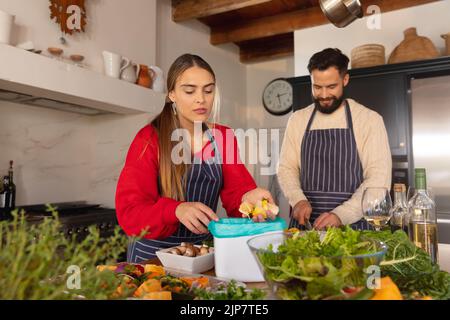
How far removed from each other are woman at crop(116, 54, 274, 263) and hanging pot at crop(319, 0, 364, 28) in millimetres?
692

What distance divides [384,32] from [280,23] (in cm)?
105

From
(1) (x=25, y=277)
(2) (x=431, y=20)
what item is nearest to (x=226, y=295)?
(1) (x=25, y=277)

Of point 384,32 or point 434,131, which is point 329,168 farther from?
point 384,32

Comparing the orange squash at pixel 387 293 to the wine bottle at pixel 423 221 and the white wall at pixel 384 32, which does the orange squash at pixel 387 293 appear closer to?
the wine bottle at pixel 423 221

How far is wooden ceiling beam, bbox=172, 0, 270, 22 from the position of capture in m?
3.18

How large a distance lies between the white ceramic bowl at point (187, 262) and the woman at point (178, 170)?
0.58 feet

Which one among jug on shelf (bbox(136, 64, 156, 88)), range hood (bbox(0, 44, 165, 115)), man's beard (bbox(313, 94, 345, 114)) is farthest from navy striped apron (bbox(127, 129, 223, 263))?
jug on shelf (bbox(136, 64, 156, 88))

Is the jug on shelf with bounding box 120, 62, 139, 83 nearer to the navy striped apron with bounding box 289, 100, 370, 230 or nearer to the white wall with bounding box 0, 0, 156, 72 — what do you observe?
the white wall with bounding box 0, 0, 156, 72

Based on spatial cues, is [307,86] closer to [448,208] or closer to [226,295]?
[448,208]

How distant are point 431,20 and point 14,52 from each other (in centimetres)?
A: 297

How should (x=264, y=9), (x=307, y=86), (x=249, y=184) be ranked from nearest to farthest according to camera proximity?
(x=249, y=184)
(x=307, y=86)
(x=264, y=9)

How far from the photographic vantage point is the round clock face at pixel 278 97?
4.09 metres

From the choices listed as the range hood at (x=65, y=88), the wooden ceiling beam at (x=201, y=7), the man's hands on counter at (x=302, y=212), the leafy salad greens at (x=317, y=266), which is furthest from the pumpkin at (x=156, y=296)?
the wooden ceiling beam at (x=201, y=7)

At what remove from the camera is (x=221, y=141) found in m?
1.60
